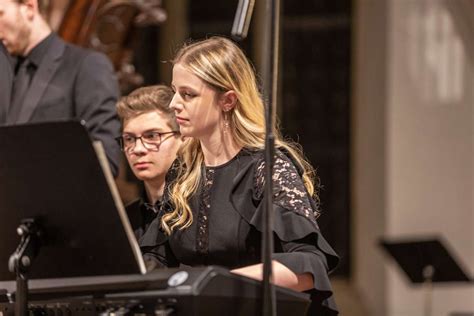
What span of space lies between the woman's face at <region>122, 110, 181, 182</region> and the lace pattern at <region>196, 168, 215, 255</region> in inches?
24.2

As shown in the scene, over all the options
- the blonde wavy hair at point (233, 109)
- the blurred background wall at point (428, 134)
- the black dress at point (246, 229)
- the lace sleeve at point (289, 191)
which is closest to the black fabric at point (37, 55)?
the blonde wavy hair at point (233, 109)

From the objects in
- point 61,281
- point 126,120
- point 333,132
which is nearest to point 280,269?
point 61,281

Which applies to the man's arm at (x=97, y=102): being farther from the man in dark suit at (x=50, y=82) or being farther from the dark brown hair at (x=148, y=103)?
the dark brown hair at (x=148, y=103)

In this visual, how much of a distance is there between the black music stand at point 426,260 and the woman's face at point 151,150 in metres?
2.96

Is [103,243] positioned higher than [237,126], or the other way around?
[237,126]

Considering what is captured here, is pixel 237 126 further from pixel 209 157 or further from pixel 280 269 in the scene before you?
pixel 280 269

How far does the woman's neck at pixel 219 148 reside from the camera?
13.8ft

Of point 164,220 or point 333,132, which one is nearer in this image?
point 164,220

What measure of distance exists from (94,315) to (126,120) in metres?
1.59

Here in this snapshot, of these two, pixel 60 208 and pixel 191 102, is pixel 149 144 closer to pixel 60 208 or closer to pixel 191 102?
pixel 191 102

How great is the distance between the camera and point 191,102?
13.5 feet

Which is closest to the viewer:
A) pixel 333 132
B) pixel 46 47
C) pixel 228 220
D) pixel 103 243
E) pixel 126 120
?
pixel 103 243

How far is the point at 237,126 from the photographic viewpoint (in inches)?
166

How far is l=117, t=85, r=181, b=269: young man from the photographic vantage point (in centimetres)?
486
